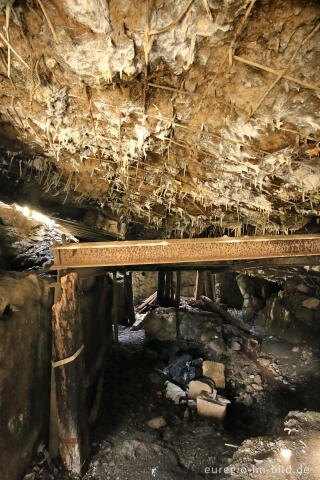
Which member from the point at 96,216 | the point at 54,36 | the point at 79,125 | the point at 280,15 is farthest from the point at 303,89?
the point at 96,216

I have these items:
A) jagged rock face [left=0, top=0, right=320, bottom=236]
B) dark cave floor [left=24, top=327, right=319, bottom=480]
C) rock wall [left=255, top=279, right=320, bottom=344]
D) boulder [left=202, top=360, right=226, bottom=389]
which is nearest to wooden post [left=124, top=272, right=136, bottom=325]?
dark cave floor [left=24, top=327, right=319, bottom=480]

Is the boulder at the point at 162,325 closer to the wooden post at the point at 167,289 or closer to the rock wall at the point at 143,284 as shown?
the wooden post at the point at 167,289

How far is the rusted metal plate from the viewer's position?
10.6 feet

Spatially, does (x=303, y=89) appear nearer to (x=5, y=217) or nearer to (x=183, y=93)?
(x=183, y=93)

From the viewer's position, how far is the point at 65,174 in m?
4.29

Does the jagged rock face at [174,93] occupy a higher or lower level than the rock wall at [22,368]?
higher

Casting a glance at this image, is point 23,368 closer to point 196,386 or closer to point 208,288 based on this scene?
point 196,386

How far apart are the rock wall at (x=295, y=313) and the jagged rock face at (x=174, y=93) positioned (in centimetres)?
557

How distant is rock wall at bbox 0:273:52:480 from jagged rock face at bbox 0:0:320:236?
2.07 metres

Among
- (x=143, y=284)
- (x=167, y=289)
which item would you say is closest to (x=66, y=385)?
(x=167, y=289)

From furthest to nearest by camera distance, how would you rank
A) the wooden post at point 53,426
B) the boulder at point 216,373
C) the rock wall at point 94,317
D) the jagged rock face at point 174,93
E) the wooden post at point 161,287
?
the wooden post at point 161,287 → the boulder at point 216,373 → the rock wall at point 94,317 → the wooden post at point 53,426 → the jagged rock face at point 174,93

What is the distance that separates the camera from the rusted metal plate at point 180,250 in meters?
3.24

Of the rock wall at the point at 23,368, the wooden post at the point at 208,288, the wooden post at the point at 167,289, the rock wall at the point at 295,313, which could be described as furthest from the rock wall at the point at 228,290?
the rock wall at the point at 23,368

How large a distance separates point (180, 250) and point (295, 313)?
7.48 m
